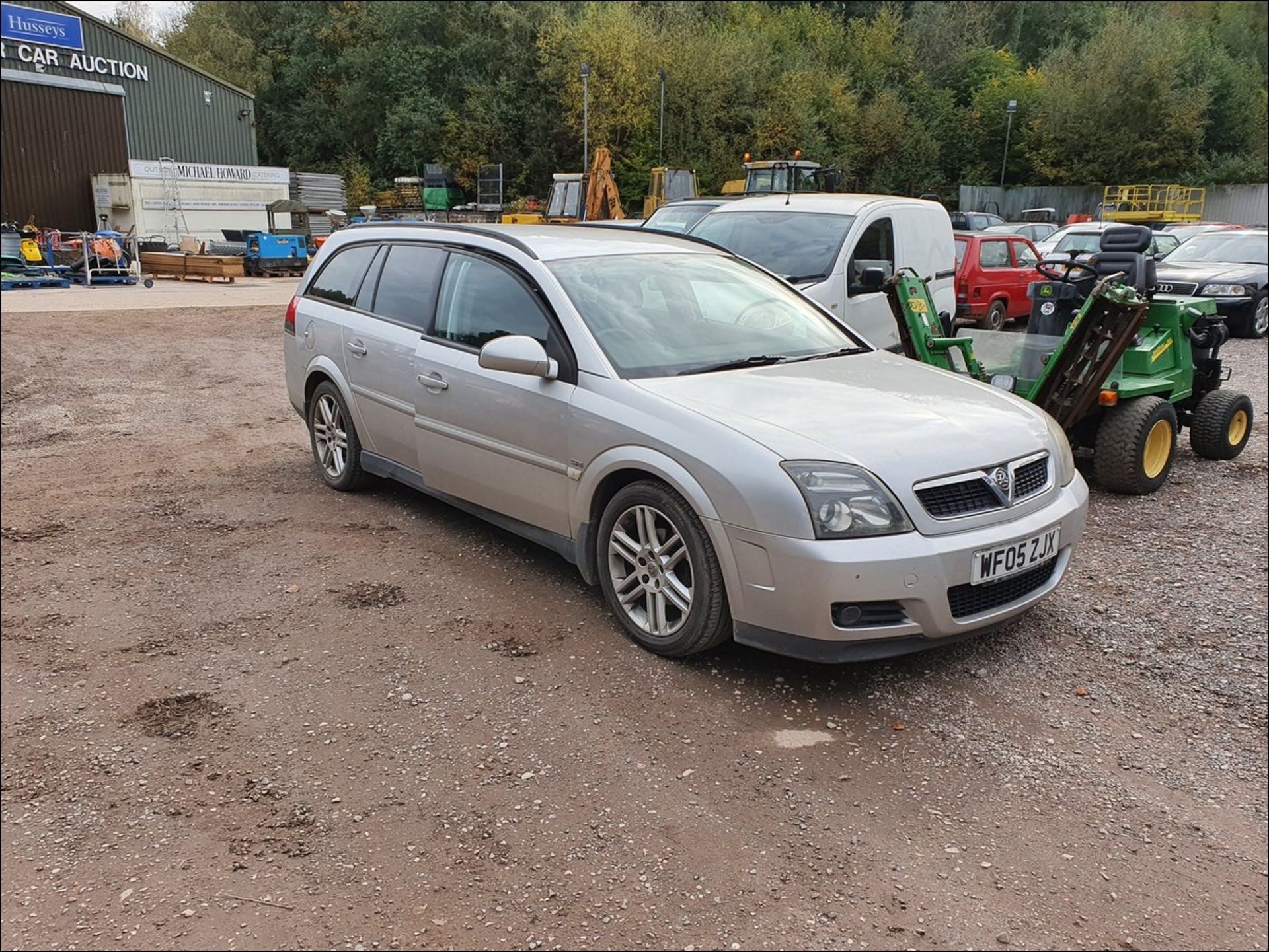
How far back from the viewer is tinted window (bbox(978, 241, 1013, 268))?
1372cm

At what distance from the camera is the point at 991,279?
1362 centimetres

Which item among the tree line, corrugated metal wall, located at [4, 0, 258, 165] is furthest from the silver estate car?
the tree line

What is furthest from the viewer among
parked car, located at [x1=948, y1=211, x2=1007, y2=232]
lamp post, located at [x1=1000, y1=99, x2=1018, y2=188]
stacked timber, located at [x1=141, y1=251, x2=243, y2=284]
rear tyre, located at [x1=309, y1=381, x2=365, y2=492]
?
lamp post, located at [x1=1000, y1=99, x2=1018, y2=188]

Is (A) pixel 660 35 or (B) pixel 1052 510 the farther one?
(A) pixel 660 35

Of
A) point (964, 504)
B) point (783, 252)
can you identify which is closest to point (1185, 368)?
point (783, 252)

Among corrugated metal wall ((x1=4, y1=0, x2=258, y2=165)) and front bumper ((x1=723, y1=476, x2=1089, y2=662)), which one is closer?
front bumper ((x1=723, y1=476, x2=1089, y2=662))

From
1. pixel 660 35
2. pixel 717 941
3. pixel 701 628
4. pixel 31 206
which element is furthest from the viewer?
pixel 660 35

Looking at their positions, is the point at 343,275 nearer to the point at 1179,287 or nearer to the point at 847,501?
the point at 847,501

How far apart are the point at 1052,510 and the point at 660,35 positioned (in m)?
A: 53.2

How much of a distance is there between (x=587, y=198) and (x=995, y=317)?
1604 cm

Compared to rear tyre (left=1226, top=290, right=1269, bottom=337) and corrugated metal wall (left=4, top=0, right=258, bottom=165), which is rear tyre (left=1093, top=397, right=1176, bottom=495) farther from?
corrugated metal wall (left=4, top=0, right=258, bottom=165)

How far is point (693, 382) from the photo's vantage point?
A: 13.3ft

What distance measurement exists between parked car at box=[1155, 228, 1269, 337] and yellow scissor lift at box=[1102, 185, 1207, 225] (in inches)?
738

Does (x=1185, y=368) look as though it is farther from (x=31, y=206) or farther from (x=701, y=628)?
(x=31, y=206)
